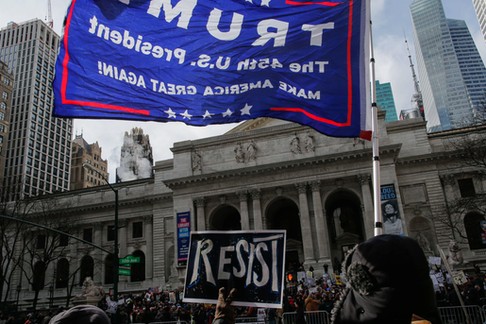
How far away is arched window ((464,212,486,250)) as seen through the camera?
145 feet

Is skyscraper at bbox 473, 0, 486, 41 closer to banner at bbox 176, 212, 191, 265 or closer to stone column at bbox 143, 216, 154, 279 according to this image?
banner at bbox 176, 212, 191, 265

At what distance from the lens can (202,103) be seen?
25.9ft

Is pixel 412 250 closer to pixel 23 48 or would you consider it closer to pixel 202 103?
pixel 202 103

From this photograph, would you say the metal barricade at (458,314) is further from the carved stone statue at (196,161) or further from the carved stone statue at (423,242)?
the carved stone statue at (196,161)

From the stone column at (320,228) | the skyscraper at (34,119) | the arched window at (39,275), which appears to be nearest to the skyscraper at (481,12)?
the stone column at (320,228)

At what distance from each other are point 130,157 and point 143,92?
118 m

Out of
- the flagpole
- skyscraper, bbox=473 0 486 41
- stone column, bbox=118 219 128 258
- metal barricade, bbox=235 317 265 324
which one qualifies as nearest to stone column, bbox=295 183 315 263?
stone column, bbox=118 219 128 258

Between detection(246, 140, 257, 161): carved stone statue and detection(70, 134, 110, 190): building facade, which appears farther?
detection(70, 134, 110, 190): building facade

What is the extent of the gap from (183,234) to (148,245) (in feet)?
32.7

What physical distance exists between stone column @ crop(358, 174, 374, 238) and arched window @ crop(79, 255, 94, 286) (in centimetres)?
3568

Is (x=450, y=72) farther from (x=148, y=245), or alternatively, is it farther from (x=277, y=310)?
(x=277, y=310)

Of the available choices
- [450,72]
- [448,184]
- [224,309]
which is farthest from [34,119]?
[450,72]

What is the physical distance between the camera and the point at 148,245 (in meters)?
53.2

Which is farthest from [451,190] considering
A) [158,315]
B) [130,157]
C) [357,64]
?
[130,157]
